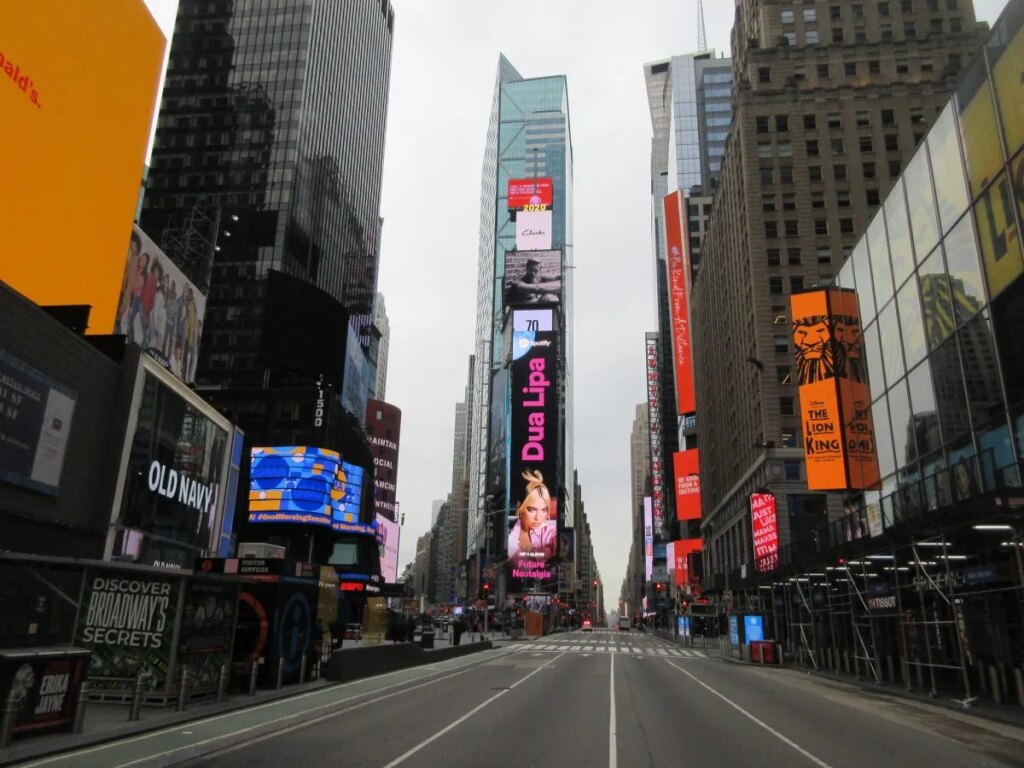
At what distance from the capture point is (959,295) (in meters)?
23.8

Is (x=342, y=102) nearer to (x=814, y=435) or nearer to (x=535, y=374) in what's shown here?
(x=535, y=374)

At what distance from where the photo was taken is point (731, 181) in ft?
271

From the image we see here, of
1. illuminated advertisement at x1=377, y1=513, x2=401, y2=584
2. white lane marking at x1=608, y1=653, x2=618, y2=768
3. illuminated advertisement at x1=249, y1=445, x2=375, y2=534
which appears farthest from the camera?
illuminated advertisement at x1=377, y1=513, x2=401, y2=584

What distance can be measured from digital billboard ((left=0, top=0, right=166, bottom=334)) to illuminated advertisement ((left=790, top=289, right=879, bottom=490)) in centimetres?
3428

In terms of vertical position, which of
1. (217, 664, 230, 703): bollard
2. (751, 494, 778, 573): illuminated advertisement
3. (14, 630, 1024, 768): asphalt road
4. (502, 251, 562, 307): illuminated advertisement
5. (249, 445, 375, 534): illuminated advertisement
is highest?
(502, 251, 562, 307): illuminated advertisement

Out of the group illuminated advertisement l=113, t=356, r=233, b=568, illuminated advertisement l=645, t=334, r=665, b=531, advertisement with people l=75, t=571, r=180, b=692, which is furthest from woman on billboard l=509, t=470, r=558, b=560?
advertisement with people l=75, t=571, r=180, b=692

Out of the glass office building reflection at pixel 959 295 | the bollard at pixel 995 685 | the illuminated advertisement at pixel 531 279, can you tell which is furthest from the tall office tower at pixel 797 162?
the illuminated advertisement at pixel 531 279

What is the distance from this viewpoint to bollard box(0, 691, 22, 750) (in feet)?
34.4

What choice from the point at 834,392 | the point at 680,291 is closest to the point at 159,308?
the point at 834,392

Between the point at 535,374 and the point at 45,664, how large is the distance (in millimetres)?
124818

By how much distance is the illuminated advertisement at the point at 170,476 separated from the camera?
2567 centimetres

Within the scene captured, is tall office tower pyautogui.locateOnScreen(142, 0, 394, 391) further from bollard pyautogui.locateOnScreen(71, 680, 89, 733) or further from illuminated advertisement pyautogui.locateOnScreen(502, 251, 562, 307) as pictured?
bollard pyautogui.locateOnScreen(71, 680, 89, 733)

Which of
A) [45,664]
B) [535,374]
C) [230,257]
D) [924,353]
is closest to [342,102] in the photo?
[230,257]

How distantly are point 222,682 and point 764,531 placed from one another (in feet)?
126
